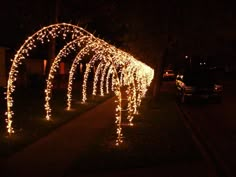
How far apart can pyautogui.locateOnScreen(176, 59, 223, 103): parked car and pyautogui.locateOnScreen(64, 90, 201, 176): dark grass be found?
10.4 meters

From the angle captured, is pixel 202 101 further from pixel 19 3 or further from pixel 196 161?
pixel 196 161

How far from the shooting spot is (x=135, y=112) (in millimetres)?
17609

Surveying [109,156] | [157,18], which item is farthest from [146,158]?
[157,18]

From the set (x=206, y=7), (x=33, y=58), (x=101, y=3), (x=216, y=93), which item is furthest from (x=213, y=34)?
(x=33, y=58)

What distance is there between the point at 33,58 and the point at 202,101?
59.1ft

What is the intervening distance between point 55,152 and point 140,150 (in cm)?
187

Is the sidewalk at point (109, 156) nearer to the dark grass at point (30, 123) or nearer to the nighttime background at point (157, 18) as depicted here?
the dark grass at point (30, 123)

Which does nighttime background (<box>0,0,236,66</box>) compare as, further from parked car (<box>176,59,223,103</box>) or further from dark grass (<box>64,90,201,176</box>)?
dark grass (<box>64,90,201,176</box>)

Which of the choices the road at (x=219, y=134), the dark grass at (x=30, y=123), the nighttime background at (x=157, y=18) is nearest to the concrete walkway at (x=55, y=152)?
the dark grass at (x=30, y=123)

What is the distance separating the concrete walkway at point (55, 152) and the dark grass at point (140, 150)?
26 cm

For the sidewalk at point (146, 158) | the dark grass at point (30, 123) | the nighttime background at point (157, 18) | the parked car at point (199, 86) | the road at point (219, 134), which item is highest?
the nighttime background at point (157, 18)

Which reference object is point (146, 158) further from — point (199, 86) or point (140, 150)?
point (199, 86)

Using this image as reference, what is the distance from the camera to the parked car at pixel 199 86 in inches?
961

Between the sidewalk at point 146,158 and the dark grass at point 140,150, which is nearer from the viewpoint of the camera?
the sidewalk at point 146,158
